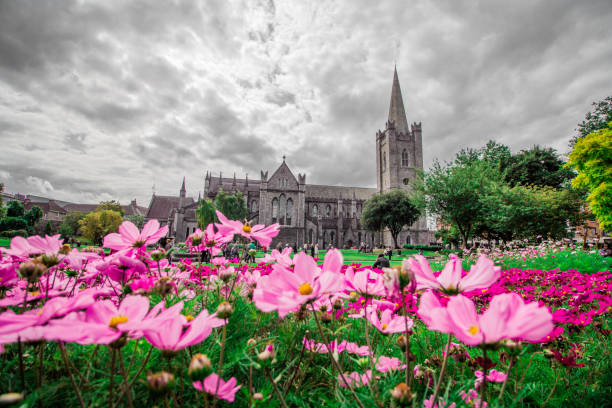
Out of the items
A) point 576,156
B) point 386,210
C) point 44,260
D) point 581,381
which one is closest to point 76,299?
point 44,260

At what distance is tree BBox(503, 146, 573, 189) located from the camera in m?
30.8

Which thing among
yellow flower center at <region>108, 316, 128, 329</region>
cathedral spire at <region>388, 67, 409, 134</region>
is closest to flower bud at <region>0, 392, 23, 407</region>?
yellow flower center at <region>108, 316, 128, 329</region>

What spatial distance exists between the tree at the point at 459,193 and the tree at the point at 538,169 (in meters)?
13.5

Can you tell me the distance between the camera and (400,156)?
53.4 metres

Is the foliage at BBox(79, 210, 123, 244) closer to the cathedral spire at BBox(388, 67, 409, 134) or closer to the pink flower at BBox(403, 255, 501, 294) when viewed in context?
the pink flower at BBox(403, 255, 501, 294)

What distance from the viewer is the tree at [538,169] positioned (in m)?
30.8

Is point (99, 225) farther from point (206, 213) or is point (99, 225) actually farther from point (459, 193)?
point (459, 193)

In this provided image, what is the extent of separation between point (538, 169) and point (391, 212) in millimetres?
17817

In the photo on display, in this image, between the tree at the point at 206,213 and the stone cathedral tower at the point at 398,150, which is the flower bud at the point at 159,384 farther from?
the stone cathedral tower at the point at 398,150

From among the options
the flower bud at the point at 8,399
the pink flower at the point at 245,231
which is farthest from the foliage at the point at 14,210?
the flower bud at the point at 8,399

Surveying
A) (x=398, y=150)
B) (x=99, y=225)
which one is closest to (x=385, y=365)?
(x=99, y=225)

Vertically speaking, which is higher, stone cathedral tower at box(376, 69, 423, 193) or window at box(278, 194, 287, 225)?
stone cathedral tower at box(376, 69, 423, 193)

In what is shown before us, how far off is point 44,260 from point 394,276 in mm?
1320

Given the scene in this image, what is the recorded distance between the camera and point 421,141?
5434 centimetres
